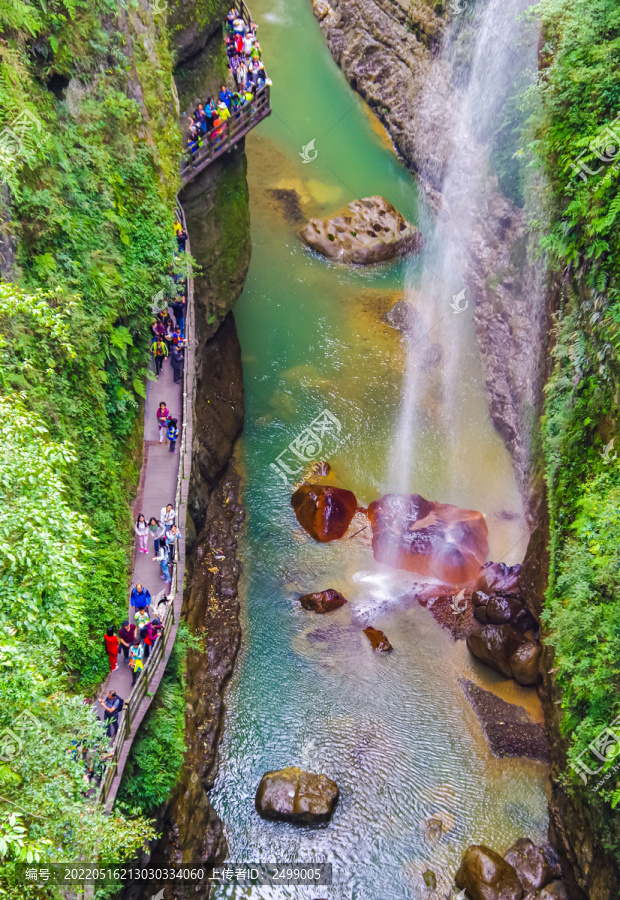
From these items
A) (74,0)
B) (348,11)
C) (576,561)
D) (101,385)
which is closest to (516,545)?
(576,561)

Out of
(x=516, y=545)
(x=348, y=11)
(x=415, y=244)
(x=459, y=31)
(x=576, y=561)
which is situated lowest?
(x=516, y=545)

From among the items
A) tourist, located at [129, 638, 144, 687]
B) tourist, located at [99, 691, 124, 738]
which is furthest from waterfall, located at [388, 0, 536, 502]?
tourist, located at [99, 691, 124, 738]

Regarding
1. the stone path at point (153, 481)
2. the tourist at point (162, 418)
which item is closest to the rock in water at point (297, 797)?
the stone path at point (153, 481)

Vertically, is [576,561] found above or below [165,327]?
below

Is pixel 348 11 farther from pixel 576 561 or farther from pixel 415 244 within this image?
pixel 576 561

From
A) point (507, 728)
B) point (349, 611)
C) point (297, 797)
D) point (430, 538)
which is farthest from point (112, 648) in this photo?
point (430, 538)

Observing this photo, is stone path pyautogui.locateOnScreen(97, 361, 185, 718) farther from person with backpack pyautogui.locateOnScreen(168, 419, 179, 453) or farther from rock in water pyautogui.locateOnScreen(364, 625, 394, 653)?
rock in water pyautogui.locateOnScreen(364, 625, 394, 653)

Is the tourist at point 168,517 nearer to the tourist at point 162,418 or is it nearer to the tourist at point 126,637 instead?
the tourist at point 162,418
